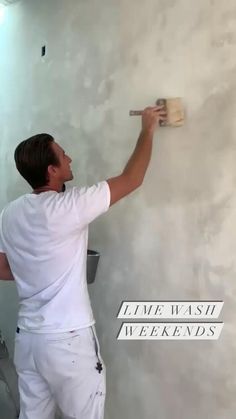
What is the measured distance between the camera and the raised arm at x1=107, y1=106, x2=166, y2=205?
1804 millimetres

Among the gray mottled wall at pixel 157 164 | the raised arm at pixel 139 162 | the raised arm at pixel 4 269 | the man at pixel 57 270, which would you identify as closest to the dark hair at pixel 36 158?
the man at pixel 57 270

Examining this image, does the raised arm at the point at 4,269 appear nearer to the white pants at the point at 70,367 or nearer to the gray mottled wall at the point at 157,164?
the white pants at the point at 70,367

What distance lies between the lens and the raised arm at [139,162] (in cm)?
180

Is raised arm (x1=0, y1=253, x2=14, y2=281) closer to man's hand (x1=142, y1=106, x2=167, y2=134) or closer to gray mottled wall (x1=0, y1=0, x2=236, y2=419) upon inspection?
gray mottled wall (x1=0, y1=0, x2=236, y2=419)

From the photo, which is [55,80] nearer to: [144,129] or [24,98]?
[24,98]

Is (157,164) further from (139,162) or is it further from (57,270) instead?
(57,270)

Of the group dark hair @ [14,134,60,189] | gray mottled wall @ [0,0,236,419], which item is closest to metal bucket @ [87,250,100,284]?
gray mottled wall @ [0,0,236,419]

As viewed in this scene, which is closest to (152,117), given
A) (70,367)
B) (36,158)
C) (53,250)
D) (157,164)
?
(157,164)

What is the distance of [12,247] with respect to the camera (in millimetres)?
1912

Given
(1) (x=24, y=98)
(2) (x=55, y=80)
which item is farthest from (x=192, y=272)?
(1) (x=24, y=98)

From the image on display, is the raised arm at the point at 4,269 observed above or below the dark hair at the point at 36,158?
below

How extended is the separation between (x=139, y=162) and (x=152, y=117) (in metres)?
0.23

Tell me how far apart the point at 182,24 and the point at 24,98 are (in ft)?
3.91

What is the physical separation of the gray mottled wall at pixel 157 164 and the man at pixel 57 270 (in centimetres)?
26
